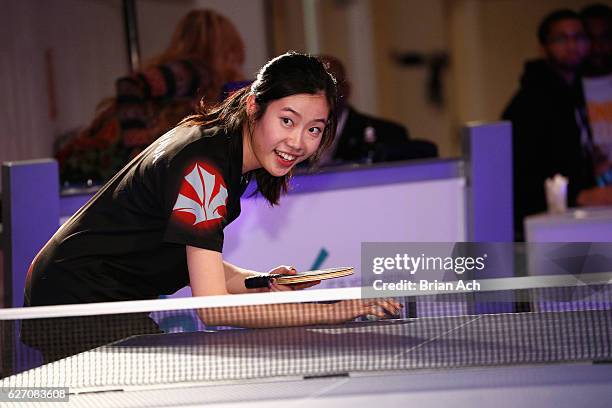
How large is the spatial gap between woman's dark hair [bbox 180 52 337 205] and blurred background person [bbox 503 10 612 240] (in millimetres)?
3858

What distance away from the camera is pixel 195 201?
225 centimetres

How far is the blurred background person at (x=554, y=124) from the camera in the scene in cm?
614

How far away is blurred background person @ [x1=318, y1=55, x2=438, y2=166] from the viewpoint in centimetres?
505

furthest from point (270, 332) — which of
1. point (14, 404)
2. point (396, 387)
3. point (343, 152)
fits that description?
point (343, 152)

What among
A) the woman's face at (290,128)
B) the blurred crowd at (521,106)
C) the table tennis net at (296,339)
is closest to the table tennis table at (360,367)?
the table tennis net at (296,339)

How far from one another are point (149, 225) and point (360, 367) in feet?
2.30

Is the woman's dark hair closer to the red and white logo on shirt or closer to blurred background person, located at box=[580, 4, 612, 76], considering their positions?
the red and white logo on shirt

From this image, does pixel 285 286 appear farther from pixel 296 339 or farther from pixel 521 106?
pixel 521 106

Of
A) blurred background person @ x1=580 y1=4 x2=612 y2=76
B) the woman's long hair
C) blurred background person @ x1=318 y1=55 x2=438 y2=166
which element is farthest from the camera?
blurred background person @ x1=580 y1=4 x2=612 y2=76

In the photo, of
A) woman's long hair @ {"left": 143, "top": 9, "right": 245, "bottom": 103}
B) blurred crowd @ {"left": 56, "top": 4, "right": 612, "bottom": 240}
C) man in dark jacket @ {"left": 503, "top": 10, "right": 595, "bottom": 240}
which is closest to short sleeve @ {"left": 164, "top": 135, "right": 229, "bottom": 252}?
blurred crowd @ {"left": 56, "top": 4, "right": 612, "bottom": 240}

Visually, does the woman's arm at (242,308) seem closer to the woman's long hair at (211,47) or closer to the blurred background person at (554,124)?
the woman's long hair at (211,47)

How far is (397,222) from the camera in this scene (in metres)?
4.84

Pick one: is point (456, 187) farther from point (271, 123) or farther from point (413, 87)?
point (413, 87)

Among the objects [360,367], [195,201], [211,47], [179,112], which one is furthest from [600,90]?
[360,367]
